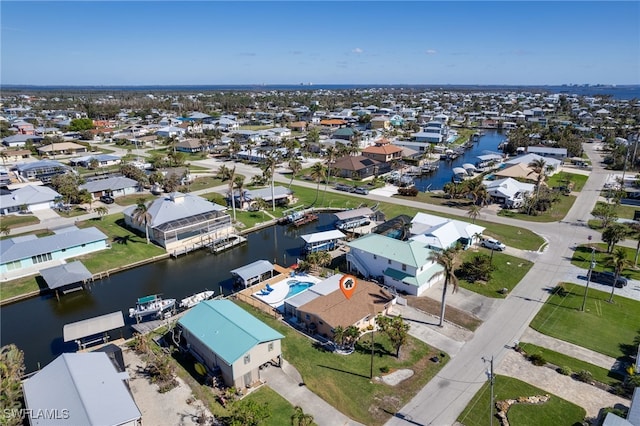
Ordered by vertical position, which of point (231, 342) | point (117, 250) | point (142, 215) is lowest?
point (117, 250)

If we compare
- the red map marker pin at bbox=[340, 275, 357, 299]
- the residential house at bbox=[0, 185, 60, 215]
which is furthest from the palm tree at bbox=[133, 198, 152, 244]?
the red map marker pin at bbox=[340, 275, 357, 299]

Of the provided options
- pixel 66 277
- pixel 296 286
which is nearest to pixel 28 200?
pixel 66 277

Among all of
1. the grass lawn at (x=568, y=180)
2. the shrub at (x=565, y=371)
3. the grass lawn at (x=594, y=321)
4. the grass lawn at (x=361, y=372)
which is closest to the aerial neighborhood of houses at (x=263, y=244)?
the grass lawn at (x=361, y=372)

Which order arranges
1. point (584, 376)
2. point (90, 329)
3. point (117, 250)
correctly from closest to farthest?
1. point (584, 376)
2. point (90, 329)
3. point (117, 250)

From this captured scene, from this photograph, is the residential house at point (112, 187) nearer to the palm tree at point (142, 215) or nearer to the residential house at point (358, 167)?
the palm tree at point (142, 215)

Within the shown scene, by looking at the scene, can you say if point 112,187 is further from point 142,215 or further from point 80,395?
point 80,395
